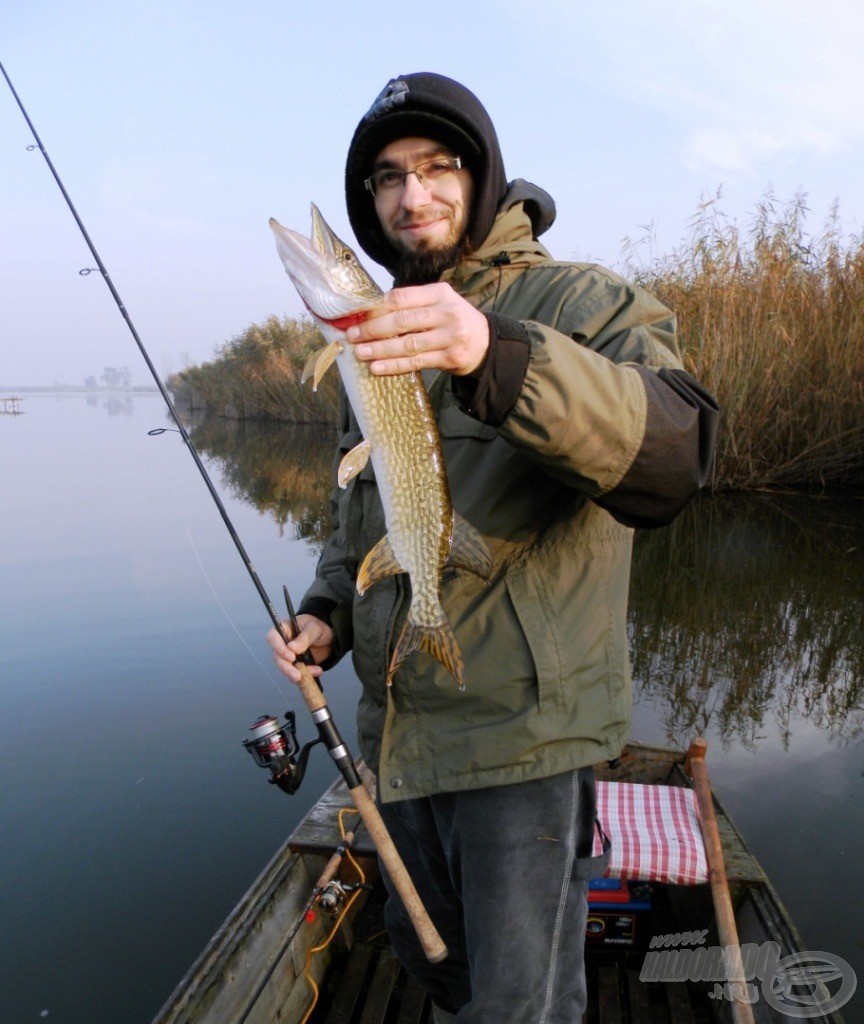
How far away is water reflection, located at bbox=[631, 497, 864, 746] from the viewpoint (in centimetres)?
507

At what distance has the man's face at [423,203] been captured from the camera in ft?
5.83

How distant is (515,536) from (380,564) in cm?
28

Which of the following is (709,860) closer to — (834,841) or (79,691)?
(834,841)

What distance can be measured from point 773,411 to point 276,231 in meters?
9.33

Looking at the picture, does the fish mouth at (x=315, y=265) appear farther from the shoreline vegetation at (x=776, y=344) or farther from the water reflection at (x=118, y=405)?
the water reflection at (x=118, y=405)

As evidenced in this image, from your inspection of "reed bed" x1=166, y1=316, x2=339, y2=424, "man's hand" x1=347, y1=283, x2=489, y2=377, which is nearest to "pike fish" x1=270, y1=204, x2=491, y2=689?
"man's hand" x1=347, y1=283, x2=489, y2=377

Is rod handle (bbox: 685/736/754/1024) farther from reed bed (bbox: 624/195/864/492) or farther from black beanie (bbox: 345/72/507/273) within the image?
reed bed (bbox: 624/195/864/492)

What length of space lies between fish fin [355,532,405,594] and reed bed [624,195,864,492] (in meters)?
8.41

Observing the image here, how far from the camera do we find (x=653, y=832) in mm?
2643

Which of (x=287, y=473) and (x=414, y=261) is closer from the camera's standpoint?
(x=414, y=261)

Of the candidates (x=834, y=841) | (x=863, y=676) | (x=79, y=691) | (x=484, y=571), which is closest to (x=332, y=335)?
(x=484, y=571)

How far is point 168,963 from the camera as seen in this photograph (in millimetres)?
3260
